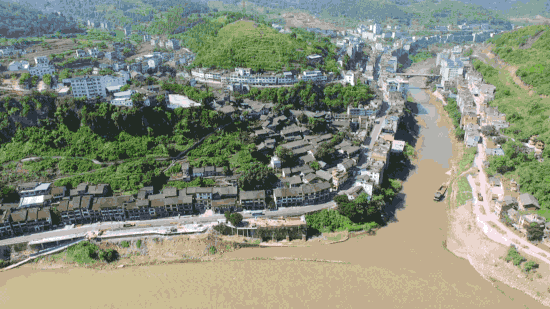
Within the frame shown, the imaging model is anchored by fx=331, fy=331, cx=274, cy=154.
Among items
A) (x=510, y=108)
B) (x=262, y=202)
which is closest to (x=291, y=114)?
(x=262, y=202)

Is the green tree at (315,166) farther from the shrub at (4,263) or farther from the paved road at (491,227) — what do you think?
the shrub at (4,263)

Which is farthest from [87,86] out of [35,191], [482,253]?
[482,253]

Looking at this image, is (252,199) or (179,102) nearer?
(252,199)

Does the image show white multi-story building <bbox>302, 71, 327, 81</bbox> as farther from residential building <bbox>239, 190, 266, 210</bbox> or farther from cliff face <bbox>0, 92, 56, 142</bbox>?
cliff face <bbox>0, 92, 56, 142</bbox>

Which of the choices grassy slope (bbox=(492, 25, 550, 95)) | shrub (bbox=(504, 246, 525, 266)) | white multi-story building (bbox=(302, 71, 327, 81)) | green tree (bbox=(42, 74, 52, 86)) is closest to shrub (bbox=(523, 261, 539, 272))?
shrub (bbox=(504, 246, 525, 266))

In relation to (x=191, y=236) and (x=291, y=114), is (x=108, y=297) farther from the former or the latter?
(x=291, y=114)

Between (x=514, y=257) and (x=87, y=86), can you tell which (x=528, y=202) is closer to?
(x=514, y=257)
